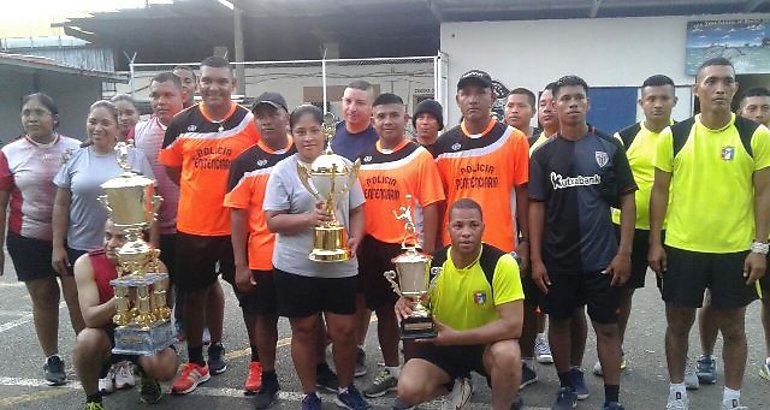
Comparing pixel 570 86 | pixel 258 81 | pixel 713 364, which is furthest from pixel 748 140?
pixel 258 81

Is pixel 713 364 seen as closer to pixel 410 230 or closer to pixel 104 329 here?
pixel 410 230

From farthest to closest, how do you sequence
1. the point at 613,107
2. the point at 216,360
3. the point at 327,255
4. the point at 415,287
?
the point at 613,107, the point at 216,360, the point at 327,255, the point at 415,287

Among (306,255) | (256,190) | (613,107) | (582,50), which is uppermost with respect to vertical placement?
(582,50)

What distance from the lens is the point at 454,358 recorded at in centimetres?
332

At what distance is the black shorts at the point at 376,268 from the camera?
382 cm

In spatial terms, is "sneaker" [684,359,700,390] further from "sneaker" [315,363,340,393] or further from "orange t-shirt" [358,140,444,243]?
"sneaker" [315,363,340,393]

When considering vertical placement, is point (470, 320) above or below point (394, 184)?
below

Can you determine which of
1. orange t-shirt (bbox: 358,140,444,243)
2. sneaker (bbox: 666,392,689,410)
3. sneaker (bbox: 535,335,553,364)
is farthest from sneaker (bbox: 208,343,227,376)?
sneaker (bbox: 666,392,689,410)

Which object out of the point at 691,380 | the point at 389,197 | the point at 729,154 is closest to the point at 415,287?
the point at 389,197

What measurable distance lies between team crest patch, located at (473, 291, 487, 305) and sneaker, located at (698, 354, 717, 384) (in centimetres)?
191

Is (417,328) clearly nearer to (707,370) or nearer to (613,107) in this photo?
(707,370)

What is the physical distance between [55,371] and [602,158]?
3.92 m

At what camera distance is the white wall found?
15.2 metres

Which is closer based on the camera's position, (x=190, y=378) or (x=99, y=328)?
(x=99, y=328)
